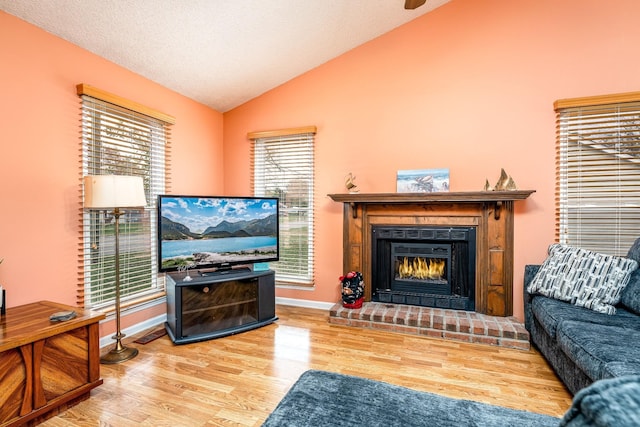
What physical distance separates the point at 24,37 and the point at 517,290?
15.1ft

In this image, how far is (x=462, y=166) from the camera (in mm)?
3221

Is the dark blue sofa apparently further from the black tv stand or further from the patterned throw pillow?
the black tv stand

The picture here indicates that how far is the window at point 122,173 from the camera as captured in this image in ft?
8.45

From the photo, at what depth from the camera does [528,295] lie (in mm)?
2775

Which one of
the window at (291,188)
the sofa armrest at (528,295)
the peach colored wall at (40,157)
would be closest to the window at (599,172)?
the sofa armrest at (528,295)

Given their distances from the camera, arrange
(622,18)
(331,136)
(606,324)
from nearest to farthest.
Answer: (606,324)
(622,18)
(331,136)

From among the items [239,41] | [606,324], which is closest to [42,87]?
[239,41]

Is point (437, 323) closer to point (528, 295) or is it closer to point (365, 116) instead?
point (528, 295)

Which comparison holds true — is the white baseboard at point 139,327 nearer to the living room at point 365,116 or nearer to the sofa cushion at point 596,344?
the living room at point 365,116

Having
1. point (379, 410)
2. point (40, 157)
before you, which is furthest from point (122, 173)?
point (379, 410)

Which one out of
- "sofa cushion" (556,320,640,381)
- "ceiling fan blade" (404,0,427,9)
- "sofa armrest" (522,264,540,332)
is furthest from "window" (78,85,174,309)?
"sofa armrest" (522,264,540,332)

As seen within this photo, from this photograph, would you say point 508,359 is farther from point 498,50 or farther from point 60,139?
point 60,139

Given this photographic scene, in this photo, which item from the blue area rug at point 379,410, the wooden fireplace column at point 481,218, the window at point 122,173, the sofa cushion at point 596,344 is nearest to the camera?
the blue area rug at point 379,410

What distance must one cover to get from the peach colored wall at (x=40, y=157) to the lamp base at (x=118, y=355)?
0.28m
